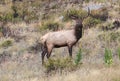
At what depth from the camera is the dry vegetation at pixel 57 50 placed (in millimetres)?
10789

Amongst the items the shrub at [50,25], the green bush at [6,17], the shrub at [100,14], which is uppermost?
the shrub at [100,14]

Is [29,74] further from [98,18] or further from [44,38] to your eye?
[98,18]

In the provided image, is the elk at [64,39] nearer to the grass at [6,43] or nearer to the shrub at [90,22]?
Answer: the grass at [6,43]

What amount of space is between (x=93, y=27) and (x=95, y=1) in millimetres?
5504

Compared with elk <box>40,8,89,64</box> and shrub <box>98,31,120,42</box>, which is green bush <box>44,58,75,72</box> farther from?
shrub <box>98,31,120,42</box>

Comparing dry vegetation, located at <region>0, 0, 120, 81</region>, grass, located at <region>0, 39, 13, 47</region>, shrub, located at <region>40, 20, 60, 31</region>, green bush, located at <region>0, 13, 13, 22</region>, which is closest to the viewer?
dry vegetation, located at <region>0, 0, 120, 81</region>

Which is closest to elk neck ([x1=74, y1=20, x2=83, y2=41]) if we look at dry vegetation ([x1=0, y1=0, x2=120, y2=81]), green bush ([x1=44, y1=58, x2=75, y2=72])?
dry vegetation ([x1=0, y1=0, x2=120, y2=81])

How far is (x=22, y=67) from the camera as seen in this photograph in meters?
13.3

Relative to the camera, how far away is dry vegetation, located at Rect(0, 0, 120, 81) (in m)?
10.8

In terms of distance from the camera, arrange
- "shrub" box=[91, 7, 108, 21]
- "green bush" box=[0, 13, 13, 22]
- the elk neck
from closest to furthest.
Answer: the elk neck → "shrub" box=[91, 7, 108, 21] → "green bush" box=[0, 13, 13, 22]

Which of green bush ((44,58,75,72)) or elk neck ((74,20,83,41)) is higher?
elk neck ((74,20,83,41))

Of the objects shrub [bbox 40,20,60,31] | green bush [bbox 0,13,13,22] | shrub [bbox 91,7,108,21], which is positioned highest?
shrub [bbox 91,7,108,21]

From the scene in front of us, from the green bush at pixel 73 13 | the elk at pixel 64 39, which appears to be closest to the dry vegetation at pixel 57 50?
the green bush at pixel 73 13

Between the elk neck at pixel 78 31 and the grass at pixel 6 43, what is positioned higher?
the elk neck at pixel 78 31
